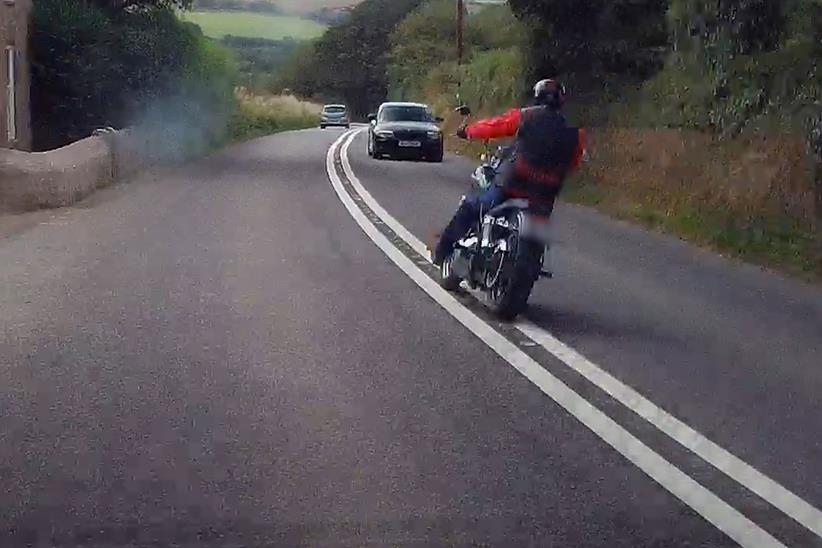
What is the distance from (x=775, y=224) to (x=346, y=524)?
12714 millimetres

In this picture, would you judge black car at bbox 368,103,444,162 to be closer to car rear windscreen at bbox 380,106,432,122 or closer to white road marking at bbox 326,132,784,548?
car rear windscreen at bbox 380,106,432,122

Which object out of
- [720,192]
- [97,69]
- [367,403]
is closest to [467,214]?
[367,403]

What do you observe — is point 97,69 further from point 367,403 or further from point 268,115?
point 268,115

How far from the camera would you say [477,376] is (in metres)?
8.31

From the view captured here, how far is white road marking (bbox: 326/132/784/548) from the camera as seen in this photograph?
559cm

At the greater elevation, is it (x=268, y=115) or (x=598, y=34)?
(x=598, y=34)

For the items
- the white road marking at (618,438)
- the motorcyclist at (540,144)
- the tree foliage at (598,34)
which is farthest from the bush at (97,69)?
the motorcyclist at (540,144)

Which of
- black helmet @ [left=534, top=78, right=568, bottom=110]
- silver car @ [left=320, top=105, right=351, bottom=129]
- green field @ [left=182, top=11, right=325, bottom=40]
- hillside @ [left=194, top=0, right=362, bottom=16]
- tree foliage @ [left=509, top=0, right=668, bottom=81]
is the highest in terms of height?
hillside @ [left=194, top=0, right=362, bottom=16]

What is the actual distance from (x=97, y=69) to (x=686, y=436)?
2757cm

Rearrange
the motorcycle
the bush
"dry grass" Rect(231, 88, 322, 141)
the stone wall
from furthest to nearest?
1. "dry grass" Rect(231, 88, 322, 141)
2. the bush
3. the stone wall
4. the motorcycle

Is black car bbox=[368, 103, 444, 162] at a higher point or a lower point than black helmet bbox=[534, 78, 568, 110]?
lower

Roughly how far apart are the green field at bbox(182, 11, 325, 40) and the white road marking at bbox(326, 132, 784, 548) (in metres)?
30.3

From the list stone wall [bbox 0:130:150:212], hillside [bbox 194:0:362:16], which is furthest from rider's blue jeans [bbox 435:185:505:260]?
hillside [bbox 194:0:362:16]

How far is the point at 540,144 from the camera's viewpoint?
10.2 meters
